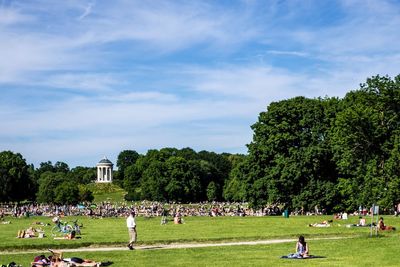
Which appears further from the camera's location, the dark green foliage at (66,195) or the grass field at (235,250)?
the dark green foliage at (66,195)

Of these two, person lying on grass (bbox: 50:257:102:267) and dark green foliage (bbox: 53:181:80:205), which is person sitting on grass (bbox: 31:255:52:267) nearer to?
person lying on grass (bbox: 50:257:102:267)

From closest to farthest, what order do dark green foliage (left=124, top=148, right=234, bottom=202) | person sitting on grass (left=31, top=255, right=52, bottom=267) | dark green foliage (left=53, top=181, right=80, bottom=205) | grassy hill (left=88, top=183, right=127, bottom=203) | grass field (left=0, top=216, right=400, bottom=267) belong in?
person sitting on grass (left=31, top=255, right=52, bottom=267) → grass field (left=0, top=216, right=400, bottom=267) → dark green foliage (left=124, top=148, right=234, bottom=202) → dark green foliage (left=53, top=181, right=80, bottom=205) → grassy hill (left=88, top=183, right=127, bottom=203)

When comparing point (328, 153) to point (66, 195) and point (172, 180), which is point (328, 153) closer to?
point (172, 180)

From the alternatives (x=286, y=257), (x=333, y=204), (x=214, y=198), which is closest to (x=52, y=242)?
(x=286, y=257)

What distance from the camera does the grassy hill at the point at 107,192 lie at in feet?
515

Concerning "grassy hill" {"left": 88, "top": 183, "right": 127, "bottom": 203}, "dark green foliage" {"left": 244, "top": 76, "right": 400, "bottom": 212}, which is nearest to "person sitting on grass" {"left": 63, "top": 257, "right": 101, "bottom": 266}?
"dark green foliage" {"left": 244, "top": 76, "right": 400, "bottom": 212}

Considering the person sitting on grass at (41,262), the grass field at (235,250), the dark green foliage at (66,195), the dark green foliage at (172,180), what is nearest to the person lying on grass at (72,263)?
the person sitting on grass at (41,262)

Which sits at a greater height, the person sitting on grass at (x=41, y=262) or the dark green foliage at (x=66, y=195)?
the dark green foliage at (x=66, y=195)

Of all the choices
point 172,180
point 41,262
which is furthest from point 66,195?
point 41,262

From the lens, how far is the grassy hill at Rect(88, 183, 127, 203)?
15688 cm

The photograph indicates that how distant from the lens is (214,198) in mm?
142750

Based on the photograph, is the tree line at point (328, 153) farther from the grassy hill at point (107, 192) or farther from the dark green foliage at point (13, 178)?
the grassy hill at point (107, 192)

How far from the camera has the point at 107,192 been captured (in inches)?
6727

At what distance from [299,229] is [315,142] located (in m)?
29.0
